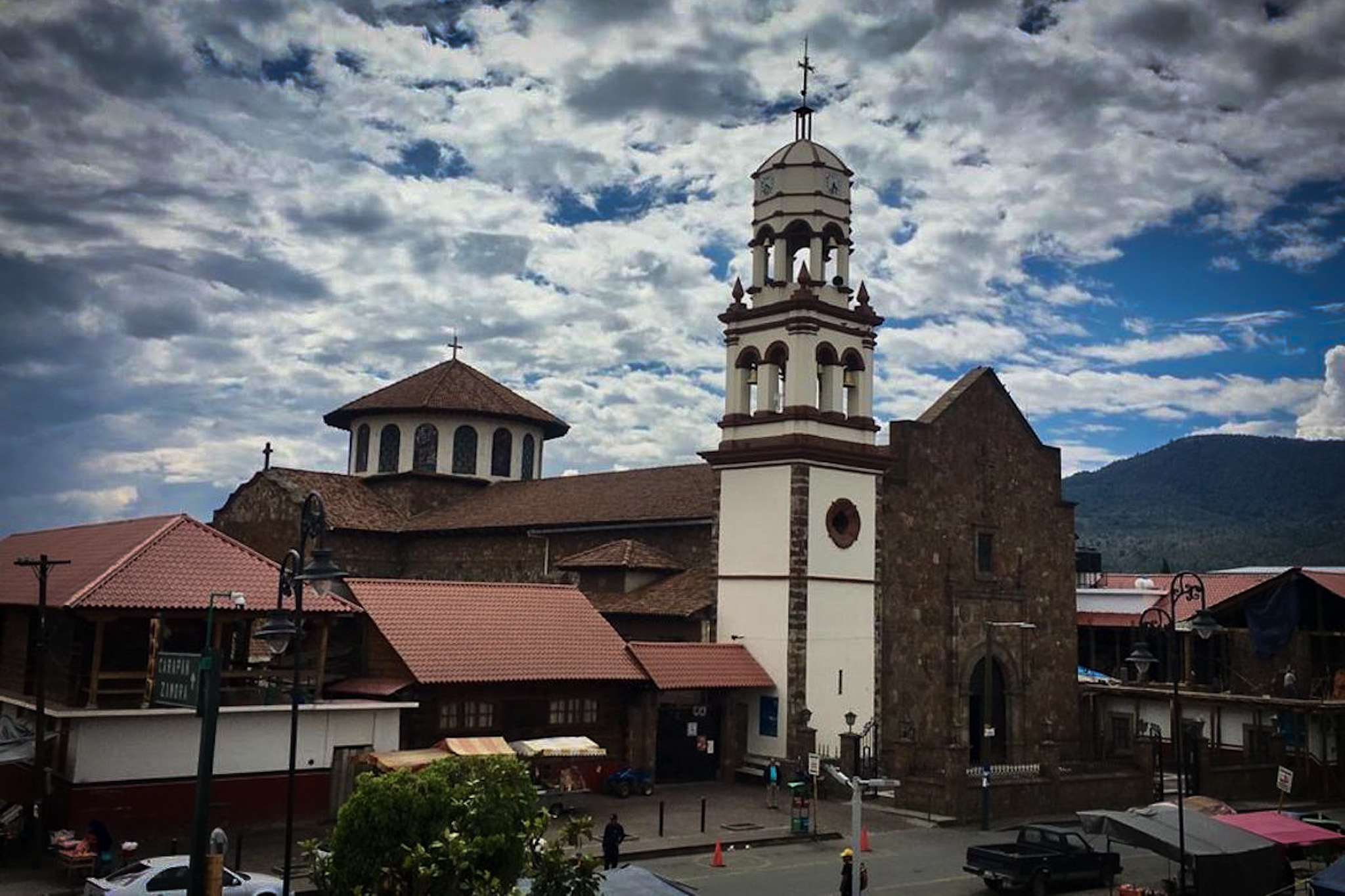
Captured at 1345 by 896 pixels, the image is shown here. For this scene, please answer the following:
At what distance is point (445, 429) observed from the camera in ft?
175

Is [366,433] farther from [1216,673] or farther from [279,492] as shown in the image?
[1216,673]

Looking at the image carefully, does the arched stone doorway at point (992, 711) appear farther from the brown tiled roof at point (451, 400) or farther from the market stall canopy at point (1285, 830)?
the brown tiled roof at point (451, 400)

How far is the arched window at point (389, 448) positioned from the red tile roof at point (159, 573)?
2131cm

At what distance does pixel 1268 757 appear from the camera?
137ft

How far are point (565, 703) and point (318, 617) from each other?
7.64 m

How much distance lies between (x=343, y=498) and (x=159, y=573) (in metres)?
22.7

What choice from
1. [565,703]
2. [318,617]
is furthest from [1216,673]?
[318,617]

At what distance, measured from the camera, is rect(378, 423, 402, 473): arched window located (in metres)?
54.0

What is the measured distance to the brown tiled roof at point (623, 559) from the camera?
42000 mm

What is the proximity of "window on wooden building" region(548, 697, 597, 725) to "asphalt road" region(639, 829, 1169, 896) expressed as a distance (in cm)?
740

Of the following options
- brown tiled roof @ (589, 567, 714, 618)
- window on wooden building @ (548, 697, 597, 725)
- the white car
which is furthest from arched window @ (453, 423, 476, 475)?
the white car

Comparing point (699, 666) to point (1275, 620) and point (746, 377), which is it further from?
point (1275, 620)

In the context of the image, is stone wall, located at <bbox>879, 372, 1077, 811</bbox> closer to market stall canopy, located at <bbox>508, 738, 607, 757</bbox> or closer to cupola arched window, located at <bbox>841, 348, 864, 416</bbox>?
cupola arched window, located at <bbox>841, 348, 864, 416</bbox>

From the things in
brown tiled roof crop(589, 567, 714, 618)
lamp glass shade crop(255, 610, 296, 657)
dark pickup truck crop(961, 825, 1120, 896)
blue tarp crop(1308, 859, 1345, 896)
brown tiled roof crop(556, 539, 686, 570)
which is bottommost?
dark pickup truck crop(961, 825, 1120, 896)
